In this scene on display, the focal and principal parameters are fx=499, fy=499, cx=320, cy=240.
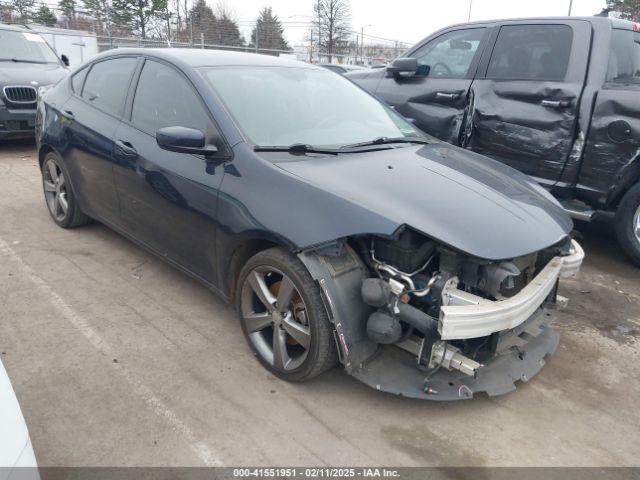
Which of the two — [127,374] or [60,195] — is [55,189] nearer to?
[60,195]

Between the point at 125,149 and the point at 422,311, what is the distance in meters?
2.36

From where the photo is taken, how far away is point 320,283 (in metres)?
2.39

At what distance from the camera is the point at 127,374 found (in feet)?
9.02

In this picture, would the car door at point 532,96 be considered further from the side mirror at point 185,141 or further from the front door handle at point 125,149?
the front door handle at point 125,149

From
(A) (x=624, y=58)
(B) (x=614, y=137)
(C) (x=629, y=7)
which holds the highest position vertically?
(C) (x=629, y=7)

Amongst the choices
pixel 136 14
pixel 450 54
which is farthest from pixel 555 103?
pixel 136 14

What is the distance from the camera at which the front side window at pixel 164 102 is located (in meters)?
3.09

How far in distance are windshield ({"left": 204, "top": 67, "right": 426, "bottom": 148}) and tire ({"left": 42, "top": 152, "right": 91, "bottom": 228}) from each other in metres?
2.08

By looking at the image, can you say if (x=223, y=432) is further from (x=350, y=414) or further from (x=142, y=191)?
(x=142, y=191)

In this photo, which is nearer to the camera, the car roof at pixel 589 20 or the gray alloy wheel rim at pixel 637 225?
the gray alloy wheel rim at pixel 637 225

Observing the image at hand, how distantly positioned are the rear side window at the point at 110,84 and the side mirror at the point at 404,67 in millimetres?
2844

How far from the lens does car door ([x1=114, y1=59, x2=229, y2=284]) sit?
2.96 metres

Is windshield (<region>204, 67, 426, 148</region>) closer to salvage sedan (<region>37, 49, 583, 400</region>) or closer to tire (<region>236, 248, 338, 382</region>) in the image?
salvage sedan (<region>37, 49, 583, 400</region>)

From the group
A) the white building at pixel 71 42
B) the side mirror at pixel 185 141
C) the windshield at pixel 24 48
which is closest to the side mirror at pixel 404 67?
the side mirror at pixel 185 141
